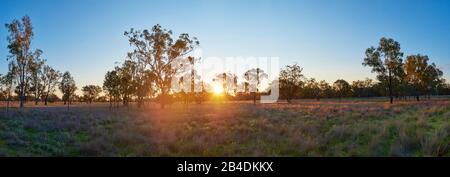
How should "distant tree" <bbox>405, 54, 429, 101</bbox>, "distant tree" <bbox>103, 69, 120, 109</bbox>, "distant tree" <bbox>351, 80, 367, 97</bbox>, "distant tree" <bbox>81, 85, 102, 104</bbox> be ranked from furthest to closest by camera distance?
1. "distant tree" <bbox>351, 80, 367, 97</bbox>
2. "distant tree" <bbox>81, 85, 102, 104</bbox>
3. "distant tree" <bbox>405, 54, 429, 101</bbox>
4. "distant tree" <bbox>103, 69, 120, 109</bbox>

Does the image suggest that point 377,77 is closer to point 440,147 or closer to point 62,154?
point 440,147

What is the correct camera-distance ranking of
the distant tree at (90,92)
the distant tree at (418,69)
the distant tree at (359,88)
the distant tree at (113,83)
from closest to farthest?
the distant tree at (113,83)
the distant tree at (418,69)
the distant tree at (90,92)
the distant tree at (359,88)

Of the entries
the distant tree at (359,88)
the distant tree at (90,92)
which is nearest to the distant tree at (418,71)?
the distant tree at (359,88)

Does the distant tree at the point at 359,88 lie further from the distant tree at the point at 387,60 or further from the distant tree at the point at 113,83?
the distant tree at the point at 113,83

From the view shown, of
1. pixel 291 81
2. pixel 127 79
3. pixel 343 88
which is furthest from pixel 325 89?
pixel 127 79

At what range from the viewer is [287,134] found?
14.1m

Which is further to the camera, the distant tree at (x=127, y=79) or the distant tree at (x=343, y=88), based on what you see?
the distant tree at (x=343, y=88)

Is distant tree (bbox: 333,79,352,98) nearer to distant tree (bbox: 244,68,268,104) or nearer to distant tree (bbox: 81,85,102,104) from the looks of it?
distant tree (bbox: 244,68,268,104)

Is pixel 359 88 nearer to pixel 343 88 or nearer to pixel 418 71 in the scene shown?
pixel 343 88

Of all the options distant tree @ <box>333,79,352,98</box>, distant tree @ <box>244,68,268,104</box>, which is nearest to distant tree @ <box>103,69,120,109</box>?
distant tree @ <box>244,68,268,104</box>

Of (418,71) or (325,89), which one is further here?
(325,89)

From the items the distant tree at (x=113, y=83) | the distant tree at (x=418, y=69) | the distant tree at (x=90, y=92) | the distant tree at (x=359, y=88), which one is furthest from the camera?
the distant tree at (x=359, y=88)

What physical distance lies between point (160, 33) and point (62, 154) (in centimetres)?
4030
